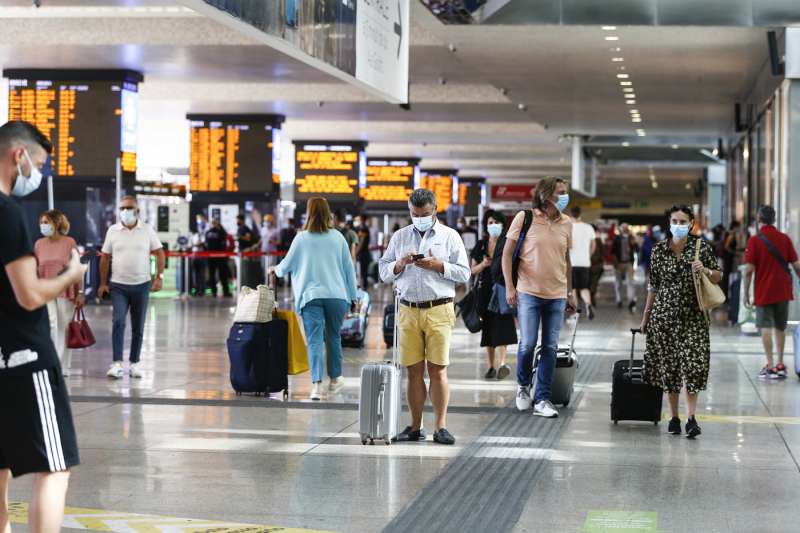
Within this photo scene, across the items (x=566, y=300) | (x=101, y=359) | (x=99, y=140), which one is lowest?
(x=101, y=359)

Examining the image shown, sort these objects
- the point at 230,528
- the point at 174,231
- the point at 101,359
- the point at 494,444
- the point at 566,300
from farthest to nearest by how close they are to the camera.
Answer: the point at 174,231 < the point at 101,359 < the point at 566,300 < the point at 494,444 < the point at 230,528

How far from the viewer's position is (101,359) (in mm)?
14844

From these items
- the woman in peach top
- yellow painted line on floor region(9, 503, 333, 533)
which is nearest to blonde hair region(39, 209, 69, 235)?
the woman in peach top

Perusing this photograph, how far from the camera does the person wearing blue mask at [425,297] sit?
8.73 m

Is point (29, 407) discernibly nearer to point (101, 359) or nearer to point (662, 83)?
point (101, 359)

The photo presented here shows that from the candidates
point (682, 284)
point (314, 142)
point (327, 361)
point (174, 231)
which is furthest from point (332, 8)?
point (314, 142)

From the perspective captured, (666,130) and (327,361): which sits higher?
(666,130)

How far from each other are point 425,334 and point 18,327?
4.49 m

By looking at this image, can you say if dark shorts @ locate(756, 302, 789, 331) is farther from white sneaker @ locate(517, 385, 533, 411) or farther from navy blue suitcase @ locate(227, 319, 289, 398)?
navy blue suitcase @ locate(227, 319, 289, 398)

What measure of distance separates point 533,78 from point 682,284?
15.2 metres

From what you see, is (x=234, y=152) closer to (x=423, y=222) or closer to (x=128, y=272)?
(x=128, y=272)

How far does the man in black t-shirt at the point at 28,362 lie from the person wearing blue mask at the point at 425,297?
4.14 metres

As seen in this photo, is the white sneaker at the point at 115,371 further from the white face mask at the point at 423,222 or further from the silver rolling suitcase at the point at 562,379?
the white face mask at the point at 423,222

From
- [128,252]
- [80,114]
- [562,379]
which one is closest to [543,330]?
[562,379]
